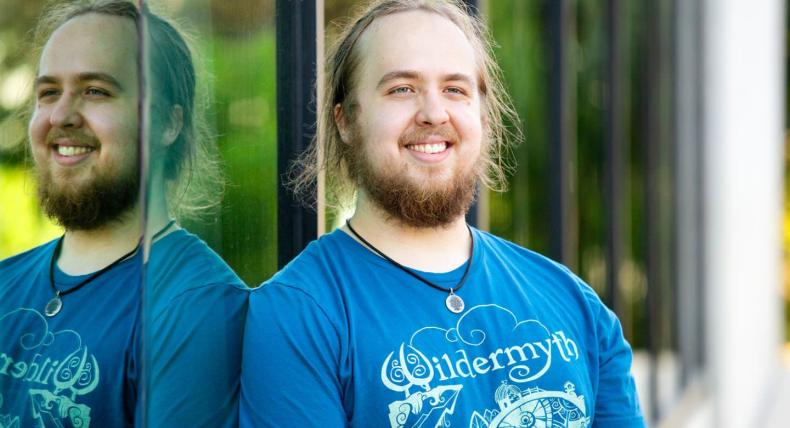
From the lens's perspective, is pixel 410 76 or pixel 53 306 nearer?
pixel 53 306

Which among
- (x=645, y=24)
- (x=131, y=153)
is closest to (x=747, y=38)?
(x=645, y=24)

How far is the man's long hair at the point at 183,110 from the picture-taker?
1.59m

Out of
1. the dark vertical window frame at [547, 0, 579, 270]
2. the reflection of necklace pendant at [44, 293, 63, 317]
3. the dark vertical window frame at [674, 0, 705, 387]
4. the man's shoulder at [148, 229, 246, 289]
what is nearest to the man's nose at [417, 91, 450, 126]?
the man's shoulder at [148, 229, 246, 289]

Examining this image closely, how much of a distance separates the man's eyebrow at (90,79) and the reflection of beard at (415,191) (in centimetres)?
44

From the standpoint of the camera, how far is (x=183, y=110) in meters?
1.70

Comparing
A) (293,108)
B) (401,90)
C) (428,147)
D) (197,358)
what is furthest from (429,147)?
(197,358)

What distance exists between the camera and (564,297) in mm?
1868

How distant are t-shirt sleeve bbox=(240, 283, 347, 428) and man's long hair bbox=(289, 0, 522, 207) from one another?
1.01 ft

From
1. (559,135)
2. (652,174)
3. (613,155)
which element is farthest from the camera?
(652,174)

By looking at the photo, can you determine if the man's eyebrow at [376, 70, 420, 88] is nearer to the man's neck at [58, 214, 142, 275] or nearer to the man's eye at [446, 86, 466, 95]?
the man's eye at [446, 86, 466, 95]

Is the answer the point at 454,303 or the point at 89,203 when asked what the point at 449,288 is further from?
the point at 89,203

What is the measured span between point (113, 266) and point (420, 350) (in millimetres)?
472

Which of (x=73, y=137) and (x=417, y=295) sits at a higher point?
(x=73, y=137)

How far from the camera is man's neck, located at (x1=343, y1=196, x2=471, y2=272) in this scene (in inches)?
69.9
